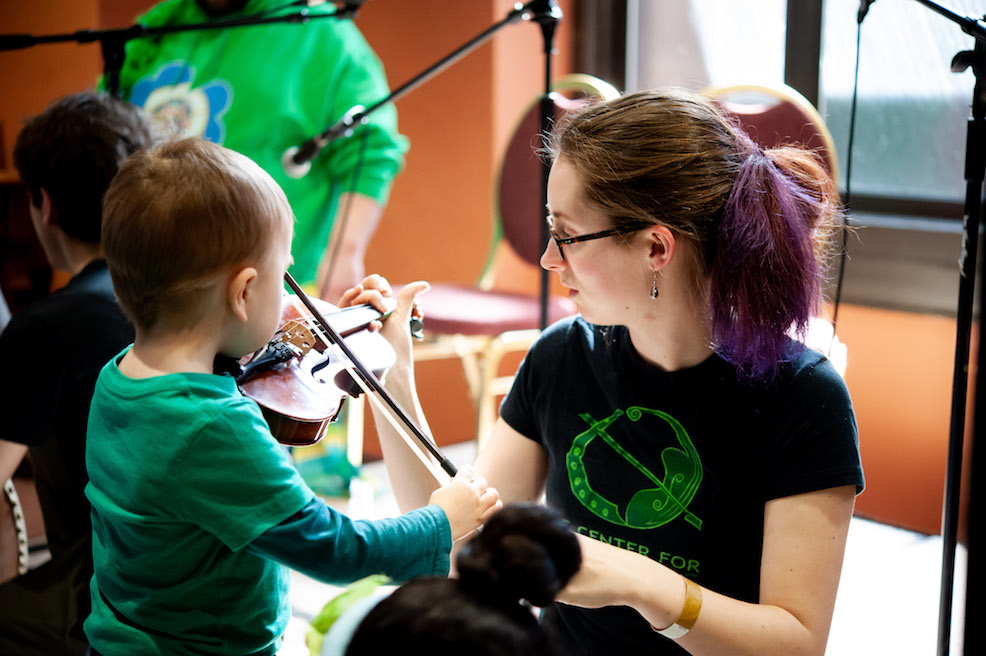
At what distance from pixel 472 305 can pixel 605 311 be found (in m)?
1.32

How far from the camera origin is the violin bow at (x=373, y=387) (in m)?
1.02

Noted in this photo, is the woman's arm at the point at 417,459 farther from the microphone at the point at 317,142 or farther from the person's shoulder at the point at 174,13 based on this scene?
the person's shoulder at the point at 174,13

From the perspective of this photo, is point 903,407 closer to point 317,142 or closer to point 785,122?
point 785,122

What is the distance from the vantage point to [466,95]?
9.82 ft

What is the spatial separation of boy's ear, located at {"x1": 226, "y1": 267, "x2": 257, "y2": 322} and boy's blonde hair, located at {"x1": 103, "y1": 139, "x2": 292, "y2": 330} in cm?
1

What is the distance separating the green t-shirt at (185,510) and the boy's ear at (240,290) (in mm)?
63

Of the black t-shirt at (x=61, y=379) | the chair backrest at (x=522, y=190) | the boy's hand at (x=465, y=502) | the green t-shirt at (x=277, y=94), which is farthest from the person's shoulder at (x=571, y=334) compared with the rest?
the chair backrest at (x=522, y=190)

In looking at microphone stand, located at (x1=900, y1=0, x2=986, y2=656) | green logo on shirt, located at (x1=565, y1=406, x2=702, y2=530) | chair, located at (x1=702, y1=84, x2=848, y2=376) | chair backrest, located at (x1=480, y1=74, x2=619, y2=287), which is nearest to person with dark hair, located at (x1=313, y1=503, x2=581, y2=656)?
green logo on shirt, located at (x1=565, y1=406, x2=702, y2=530)

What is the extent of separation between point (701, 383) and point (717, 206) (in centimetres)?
19

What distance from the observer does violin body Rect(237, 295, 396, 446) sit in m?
1.02

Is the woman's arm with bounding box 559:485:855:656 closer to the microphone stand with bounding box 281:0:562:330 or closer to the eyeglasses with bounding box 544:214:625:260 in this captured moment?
the eyeglasses with bounding box 544:214:625:260

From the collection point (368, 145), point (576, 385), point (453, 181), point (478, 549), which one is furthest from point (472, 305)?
point (478, 549)

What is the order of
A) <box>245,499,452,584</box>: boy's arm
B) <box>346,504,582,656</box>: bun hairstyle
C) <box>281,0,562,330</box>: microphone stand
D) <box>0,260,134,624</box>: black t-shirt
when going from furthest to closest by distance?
<box>281,0,562,330</box>: microphone stand < <box>0,260,134,624</box>: black t-shirt < <box>245,499,452,584</box>: boy's arm < <box>346,504,582,656</box>: bun hairstyle

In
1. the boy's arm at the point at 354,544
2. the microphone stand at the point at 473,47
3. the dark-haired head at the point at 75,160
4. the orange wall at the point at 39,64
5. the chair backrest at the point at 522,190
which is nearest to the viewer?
the boy's arm at the point at 354,544
